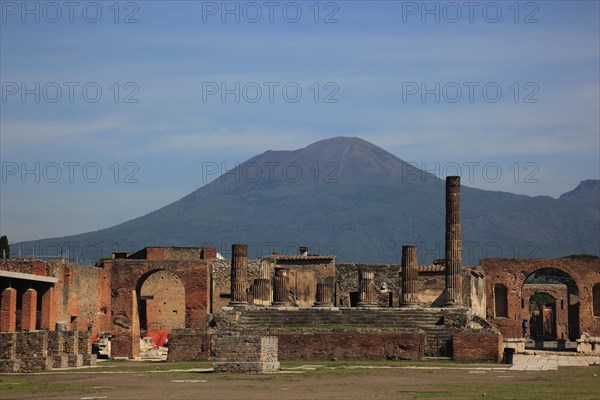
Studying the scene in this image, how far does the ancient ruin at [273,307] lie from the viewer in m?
42.2

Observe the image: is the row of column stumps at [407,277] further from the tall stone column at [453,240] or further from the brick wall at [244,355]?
the brick wall at [244,355]

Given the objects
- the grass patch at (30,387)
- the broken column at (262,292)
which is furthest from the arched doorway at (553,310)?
the grass patch at (30,387)

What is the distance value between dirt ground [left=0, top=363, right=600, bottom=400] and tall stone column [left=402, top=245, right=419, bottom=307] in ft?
52.5

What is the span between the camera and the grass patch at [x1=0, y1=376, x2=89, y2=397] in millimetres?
28047

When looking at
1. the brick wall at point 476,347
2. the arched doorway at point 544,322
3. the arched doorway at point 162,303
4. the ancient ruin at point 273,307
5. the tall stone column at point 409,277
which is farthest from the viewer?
the arched doorway at point 544,322

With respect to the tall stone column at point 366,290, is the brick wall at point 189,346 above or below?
below

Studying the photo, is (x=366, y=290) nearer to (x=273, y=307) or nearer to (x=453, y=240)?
(x=453, y=240)

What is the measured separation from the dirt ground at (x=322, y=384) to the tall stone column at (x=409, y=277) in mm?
15992

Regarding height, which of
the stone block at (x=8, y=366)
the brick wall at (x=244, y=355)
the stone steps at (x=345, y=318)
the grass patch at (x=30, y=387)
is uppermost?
the stone steps at (x=345, y=318)

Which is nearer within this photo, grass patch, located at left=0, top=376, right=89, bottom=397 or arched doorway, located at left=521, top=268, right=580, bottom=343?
grass patch, located at left=0, top=376, right=89, bottom=397

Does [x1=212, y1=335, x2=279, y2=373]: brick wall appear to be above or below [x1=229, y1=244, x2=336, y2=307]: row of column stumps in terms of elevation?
below

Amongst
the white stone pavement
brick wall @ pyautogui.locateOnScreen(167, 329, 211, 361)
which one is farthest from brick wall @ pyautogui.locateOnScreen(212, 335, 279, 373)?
brick wall @ pyautogui.locateOnScreen(167, 329, 211, 361)

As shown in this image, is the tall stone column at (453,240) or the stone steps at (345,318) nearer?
the stone steps at (345,318)

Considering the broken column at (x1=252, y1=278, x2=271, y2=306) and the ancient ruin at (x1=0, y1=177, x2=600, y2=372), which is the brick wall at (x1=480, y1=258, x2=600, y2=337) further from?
the broken column at (x1=252, y1=278, x2=271, y2=306)
